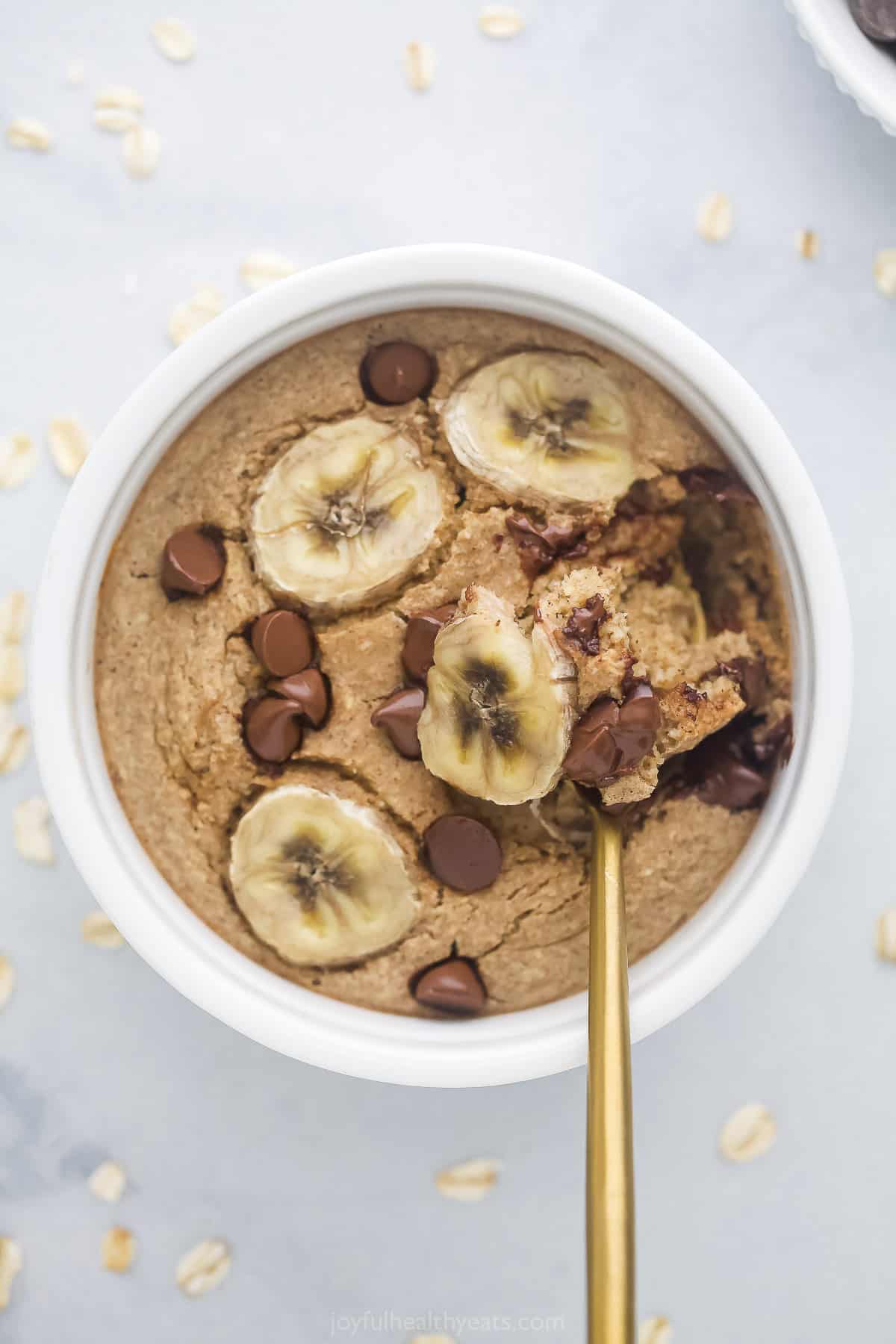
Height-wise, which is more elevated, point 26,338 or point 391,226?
point 391,226

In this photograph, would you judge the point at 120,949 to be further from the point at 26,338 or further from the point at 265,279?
the point at 265,279

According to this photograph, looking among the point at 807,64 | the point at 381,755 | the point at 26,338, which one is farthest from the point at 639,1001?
the point at 807,64

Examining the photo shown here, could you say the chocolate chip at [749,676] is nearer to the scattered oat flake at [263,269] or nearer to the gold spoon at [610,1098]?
the gold spoon at [610,1098]

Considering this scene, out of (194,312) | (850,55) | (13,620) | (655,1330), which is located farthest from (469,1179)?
(850,55)

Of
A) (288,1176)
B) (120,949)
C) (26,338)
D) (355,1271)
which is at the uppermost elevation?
(26,338)

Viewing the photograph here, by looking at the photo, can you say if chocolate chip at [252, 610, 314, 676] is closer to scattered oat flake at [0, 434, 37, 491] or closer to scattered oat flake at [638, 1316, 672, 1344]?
scattered oat flake at [0, 434, 37, 491]

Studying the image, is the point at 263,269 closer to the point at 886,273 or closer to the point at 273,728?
the point at 273,728

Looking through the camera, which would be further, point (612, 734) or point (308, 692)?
point (308, 692)
